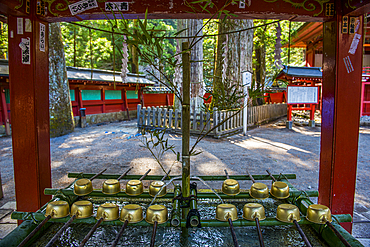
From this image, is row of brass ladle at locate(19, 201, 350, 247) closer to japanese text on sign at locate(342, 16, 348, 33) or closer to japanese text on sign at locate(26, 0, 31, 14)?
japanese text on sign at locate(342, 16, 348, 33)

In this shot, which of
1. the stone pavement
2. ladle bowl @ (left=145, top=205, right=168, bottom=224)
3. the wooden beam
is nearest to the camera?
→ ladle bowl @ (left=145, top=205, right=168, bottom=224)

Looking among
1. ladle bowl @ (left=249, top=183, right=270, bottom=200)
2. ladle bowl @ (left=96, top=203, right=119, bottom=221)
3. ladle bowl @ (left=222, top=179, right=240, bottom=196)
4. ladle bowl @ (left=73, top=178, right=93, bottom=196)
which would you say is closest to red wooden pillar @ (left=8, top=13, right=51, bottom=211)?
ladle bowl @ (left=73, top=178, right=93, bottom=196)

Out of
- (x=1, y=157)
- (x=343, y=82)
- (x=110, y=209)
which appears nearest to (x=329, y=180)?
(x=343, y=82)

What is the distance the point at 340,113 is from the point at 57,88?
9685 millimetres

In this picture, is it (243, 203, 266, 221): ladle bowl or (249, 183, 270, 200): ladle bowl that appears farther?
(249, 183, 270, 200): ladle bowl

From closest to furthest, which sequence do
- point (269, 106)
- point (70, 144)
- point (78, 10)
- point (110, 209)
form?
1. point (110, 209)
2. point (78, 10)
3. point (70, 144)
4. point (269, 106)

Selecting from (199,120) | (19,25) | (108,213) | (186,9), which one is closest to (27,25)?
(19,25)

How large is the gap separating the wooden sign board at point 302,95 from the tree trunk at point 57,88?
959 cm

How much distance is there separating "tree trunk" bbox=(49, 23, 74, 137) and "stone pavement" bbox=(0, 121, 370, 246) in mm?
949

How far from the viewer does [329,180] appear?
2559 mm

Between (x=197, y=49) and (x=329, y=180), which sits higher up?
(x=197, y=49)

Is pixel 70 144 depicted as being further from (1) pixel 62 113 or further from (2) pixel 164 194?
(2) pixel 164 194

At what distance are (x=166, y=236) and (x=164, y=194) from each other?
33 cm

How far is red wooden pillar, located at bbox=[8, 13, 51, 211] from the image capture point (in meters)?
2.49
